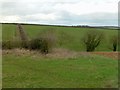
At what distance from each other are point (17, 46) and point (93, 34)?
1356cm

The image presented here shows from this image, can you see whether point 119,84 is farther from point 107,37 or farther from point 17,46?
point 107,37

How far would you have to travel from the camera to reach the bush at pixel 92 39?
39069 millimetres

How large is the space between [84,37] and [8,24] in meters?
12.9

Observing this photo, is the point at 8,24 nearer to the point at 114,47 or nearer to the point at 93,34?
the point at 93,34

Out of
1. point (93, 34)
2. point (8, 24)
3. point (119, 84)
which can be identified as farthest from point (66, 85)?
point (8, 24)

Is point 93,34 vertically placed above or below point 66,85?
above

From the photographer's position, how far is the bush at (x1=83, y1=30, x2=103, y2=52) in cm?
3907

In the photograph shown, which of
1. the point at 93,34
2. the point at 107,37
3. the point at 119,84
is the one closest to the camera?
the point at 119,84

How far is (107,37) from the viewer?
42.6 meters

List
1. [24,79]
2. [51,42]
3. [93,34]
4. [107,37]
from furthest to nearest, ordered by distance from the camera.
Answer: [107,37]
[93,34]
[51,42]
[24,79]

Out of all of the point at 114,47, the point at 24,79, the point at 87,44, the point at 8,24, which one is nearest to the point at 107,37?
the point at 114,47

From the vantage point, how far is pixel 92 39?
39.5 m

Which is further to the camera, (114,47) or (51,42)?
(114,47)

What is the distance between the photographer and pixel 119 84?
10219 millimetres
